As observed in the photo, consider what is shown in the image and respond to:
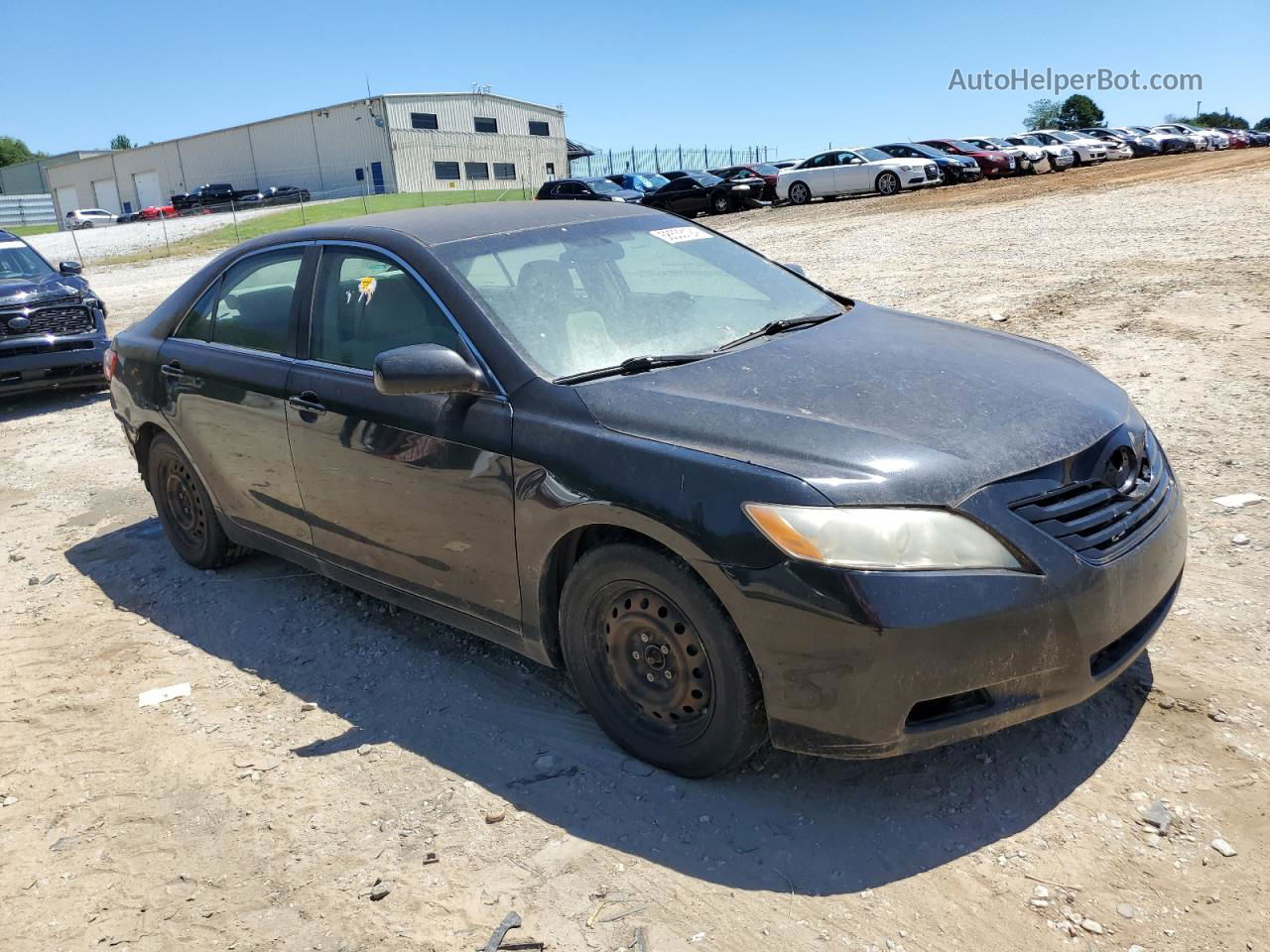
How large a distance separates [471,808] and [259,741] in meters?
1.01

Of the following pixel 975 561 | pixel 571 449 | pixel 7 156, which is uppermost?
pixel 7 156

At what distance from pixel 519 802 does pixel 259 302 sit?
266 cm

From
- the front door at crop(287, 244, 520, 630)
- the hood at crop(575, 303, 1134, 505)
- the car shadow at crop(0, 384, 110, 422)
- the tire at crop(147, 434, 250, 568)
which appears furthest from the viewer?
the car shadow at crop(0, 384, 110, 422)

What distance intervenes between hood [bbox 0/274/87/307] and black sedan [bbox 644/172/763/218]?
20.7 meters

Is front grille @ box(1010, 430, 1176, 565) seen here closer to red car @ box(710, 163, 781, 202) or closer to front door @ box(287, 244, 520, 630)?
front door @ box(287, 244, 520, 630)

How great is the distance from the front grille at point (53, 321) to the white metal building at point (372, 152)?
50.7 m

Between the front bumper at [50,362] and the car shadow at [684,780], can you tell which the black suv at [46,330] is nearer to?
the front bumper at [50,362]

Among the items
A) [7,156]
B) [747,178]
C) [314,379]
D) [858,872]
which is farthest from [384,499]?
[7,156]

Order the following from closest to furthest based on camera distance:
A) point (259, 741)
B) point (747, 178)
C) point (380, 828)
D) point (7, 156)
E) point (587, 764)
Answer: point (380, 828) → point (587, 764) → point (259, 741) → point (747, 178) → point (7, 156)

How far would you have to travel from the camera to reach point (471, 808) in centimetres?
324

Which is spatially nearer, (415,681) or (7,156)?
(415,681)

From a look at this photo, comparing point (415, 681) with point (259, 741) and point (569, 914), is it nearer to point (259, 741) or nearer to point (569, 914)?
point (259, 741)

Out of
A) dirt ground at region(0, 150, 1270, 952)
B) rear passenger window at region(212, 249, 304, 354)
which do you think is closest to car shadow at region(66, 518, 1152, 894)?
dirt ground at region(0, 150, 1270, 952)

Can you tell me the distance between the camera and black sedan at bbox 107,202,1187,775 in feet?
8.92
